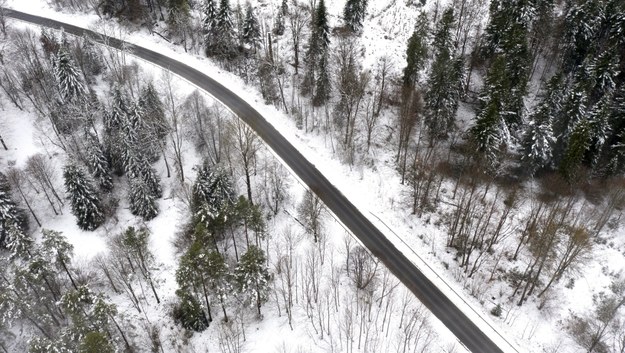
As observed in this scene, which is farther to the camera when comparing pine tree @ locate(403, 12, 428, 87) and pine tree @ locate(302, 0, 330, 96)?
pine tree @ locate(302, 0, 330, 96)

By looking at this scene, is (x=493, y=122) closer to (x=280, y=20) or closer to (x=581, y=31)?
(x=581, y=31)

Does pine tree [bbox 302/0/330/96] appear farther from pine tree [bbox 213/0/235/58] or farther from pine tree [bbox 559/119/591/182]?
pine tree [bbox 559/119/591/182]

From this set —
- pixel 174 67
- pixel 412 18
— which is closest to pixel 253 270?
pixel 174 67

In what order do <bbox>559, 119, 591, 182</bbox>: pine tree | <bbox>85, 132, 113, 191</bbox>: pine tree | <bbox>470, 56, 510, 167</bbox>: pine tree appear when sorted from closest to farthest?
<bbox>559, 119, 591, 182</bbox>: pine tree → <bbox>470, 56, 510, 167</bbox>: pine tree → <bbox>85, 132, 113, 191</bbox>: pine tree

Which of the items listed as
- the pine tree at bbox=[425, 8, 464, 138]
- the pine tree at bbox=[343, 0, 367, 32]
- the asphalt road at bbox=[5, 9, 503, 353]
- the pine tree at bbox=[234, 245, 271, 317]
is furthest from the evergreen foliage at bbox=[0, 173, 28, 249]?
the pine tree at bbox=[343, 0, 367, 32]

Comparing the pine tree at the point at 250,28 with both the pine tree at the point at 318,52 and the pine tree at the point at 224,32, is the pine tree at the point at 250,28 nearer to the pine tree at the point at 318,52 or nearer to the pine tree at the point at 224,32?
the pine tree at the point at 224,32

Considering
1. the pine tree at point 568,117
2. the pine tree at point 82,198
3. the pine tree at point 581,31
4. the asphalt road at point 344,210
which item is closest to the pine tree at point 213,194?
the asphalt road at point 344,210

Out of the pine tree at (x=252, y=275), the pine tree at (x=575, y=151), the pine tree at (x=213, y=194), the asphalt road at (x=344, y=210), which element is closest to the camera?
the pine tree at (x=252, y=275)
